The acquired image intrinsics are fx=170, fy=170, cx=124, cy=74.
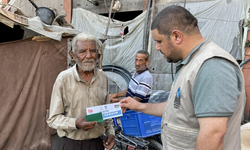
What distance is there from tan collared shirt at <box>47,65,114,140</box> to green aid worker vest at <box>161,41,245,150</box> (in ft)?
3.32

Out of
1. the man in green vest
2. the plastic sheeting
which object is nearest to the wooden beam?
the plastic sheeting

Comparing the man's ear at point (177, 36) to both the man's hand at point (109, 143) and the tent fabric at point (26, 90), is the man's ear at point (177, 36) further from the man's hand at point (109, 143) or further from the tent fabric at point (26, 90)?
the tent fabric at point (26, 90)

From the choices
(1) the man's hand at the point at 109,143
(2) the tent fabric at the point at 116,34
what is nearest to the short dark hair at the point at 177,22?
(1) the man's hand at the point at 109,143

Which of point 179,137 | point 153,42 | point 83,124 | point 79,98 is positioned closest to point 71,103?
point 79,98

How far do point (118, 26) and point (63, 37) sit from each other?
10.7ft

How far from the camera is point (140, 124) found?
116 inches

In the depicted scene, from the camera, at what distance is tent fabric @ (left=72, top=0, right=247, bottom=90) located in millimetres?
5379

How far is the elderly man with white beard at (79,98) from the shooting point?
1794mm

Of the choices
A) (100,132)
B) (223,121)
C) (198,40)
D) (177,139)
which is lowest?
(100,132)

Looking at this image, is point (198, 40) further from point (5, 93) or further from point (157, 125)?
point (5, 93)

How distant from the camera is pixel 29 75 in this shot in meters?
3.26

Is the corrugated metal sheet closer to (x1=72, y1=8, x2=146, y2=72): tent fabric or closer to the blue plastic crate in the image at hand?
(x1=72, y1=8, x2=146, y2=72): tent fabric

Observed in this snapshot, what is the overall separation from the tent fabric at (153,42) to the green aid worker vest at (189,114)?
489 centimetres

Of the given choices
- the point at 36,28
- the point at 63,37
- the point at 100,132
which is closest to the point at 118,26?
the point at 63,37
